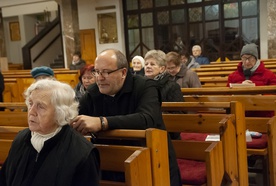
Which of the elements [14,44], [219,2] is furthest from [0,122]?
[14,44]

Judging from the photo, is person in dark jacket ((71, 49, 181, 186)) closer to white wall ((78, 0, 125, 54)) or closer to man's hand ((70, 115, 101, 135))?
man's hand ((70, 115, 101, 135))

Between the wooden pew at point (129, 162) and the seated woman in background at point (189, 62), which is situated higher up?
Result: the seated woman in background at point (189, 62)

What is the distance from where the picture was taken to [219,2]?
11.6 m

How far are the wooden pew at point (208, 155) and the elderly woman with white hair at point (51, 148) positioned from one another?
651 millimetres

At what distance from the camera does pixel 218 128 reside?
8.21 feet

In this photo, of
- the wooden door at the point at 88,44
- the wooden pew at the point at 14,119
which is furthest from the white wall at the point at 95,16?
the wooden pew at the point at 14,119

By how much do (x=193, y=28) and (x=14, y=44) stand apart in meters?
9.17

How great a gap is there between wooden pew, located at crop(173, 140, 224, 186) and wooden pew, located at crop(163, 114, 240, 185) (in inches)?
3.8

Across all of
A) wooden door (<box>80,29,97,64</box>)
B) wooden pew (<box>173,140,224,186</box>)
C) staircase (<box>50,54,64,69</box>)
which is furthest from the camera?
staircase (<box>50,54,64,69</box>)

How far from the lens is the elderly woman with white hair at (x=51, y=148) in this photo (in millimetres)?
1628

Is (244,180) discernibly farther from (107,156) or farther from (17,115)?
(17,115)

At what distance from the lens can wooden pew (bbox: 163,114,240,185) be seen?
223cm

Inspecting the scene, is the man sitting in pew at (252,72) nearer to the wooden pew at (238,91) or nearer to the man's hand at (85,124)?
the wooden pew at (238,91)

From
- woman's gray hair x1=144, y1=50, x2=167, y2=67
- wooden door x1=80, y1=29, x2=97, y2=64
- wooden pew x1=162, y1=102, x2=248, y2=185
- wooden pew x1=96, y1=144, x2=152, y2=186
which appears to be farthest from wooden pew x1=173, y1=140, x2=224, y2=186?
wooden door x1=80, y1=29, x2=97, y2=64
